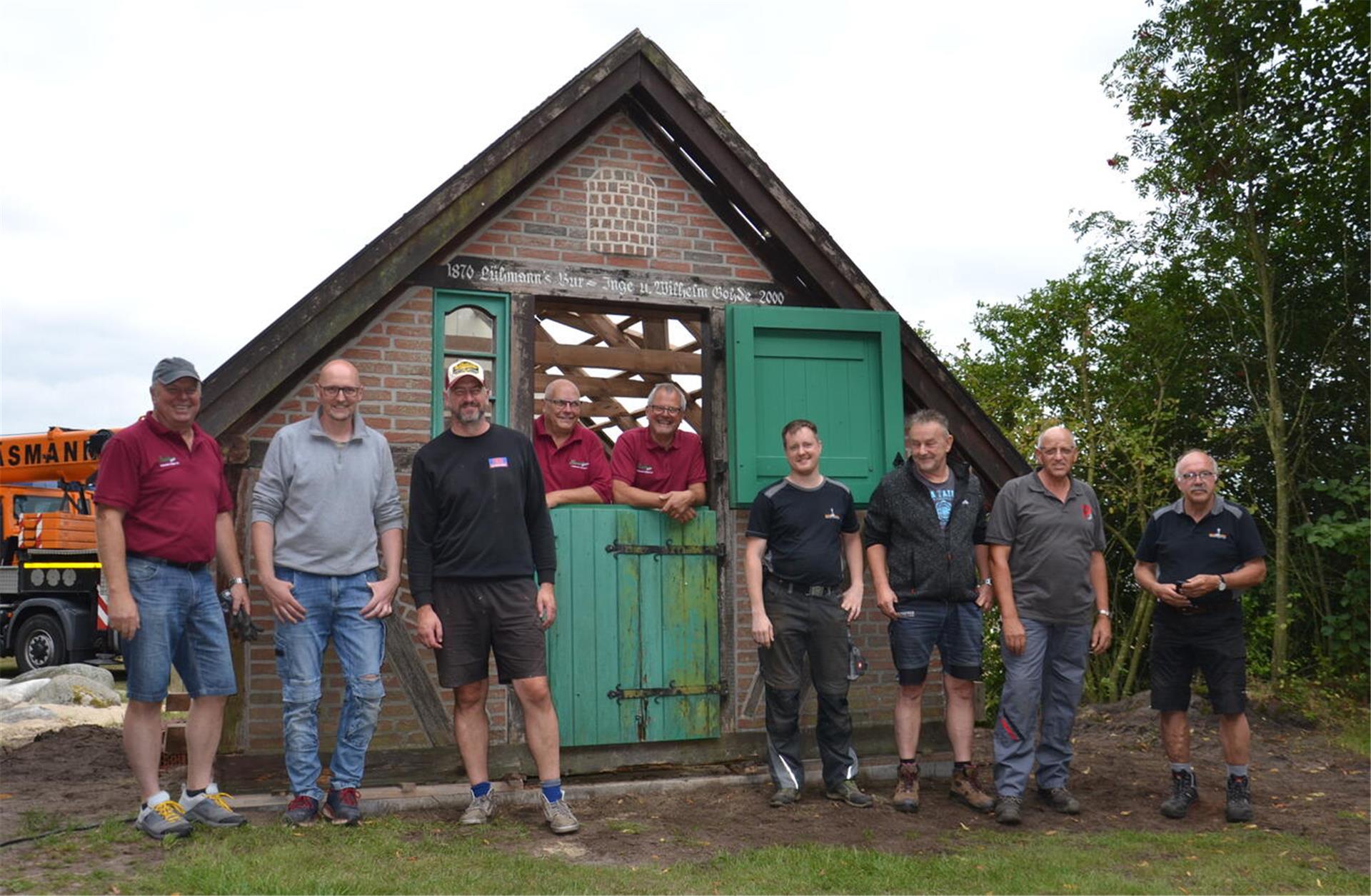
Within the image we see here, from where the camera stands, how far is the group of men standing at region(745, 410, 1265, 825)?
239 inches

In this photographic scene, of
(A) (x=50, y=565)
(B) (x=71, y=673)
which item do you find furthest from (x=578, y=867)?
(A) (x=50, y=565)

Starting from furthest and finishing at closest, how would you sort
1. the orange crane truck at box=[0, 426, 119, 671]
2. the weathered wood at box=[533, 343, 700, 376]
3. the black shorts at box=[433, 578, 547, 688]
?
1. the orange crane truck at box=[0, 426, 119, 671]
2. the weathered wood at box=[533, 343, 700, 376]
3. the black shorts at box=[433, 578, 547, 688]

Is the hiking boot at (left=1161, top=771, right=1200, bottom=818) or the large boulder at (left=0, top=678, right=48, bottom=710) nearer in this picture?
the hiking boot at (left=1161, top=771, right=1200, bottom=818)

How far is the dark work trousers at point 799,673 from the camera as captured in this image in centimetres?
607

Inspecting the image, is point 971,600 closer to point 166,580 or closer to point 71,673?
point 166,580

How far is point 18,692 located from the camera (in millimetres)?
11258

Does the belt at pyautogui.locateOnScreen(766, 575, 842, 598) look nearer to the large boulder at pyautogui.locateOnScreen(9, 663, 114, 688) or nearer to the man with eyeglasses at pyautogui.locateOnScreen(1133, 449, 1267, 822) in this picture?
the man with eyeglasses at pyautogui.locateOnScreen(1133, 449, 1267, 822)

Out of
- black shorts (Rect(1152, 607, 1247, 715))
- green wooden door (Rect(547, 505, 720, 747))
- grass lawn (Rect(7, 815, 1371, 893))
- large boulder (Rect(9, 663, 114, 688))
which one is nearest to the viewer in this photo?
grass lawn (Rect(7, 815, 1371, 893))

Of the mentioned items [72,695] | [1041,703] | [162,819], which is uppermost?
[1041,703]

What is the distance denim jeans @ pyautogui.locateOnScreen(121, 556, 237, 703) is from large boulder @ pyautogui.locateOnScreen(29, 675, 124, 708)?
7.01 metres

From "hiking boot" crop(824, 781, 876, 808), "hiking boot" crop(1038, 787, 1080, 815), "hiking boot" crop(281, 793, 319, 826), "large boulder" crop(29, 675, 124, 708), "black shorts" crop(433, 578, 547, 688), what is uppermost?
"black shorts" crop(433, 578, 547, 688)

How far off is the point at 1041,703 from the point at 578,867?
2808mm

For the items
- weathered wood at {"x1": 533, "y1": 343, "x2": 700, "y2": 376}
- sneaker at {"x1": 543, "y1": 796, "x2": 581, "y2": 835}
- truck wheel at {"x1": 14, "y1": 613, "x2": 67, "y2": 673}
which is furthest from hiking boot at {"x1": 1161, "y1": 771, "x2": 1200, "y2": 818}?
truck wheel at {"x1": 14, "y1": 613, "x2": 67, "y2": 673}

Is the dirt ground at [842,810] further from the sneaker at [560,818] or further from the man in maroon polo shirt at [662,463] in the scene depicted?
the man in maroon polo shirt at [662,463]
